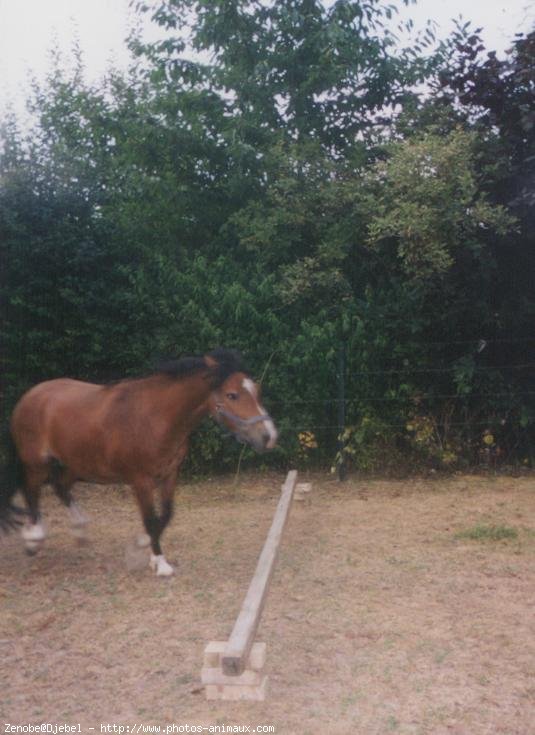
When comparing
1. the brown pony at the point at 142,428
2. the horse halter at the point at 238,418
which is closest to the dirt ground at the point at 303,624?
the brown pony at the point at 142,428

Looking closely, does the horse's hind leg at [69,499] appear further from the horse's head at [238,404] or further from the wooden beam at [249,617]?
the wooden beam at [249,617]

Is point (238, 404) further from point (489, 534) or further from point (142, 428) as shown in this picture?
point (489, 534)

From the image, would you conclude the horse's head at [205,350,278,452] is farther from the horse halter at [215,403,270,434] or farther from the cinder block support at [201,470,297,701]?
the cinder block support at [201,470,297,701]

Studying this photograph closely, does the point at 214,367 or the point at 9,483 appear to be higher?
the point at 214,367

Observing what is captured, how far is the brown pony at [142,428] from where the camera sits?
6328 millimetres

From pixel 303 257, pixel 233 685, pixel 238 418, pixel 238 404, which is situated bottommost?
pixel 233 685

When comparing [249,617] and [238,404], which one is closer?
[249,617]

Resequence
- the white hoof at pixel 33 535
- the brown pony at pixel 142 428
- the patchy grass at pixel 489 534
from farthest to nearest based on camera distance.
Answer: the patchy grass at pixel 489 534 → the white hoof at pixel 33 535 → the brown pony at pixel 142 428

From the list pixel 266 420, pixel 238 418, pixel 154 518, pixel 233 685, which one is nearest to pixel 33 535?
pixel 154 518

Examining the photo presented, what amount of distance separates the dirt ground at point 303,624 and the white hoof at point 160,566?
0.30 feet

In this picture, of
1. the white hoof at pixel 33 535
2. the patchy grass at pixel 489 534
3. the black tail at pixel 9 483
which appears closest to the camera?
the black tail at pixel 9 483

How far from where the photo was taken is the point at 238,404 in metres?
6.28

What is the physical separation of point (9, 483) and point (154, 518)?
1.46 meters

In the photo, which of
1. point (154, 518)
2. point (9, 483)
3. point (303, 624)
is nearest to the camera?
point (303, 624)
